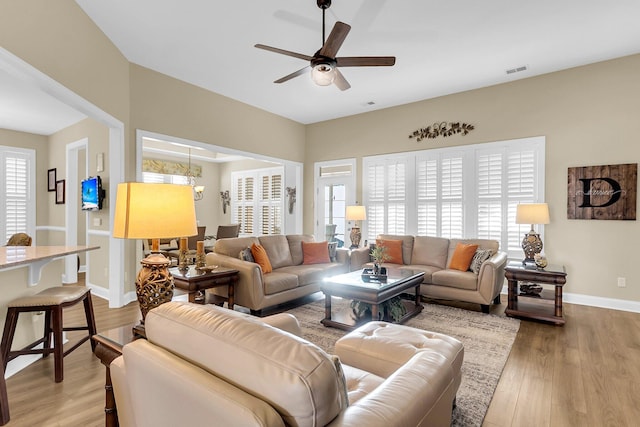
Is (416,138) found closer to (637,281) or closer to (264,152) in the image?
(264,152)

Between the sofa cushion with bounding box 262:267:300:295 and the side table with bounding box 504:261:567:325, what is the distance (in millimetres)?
2631

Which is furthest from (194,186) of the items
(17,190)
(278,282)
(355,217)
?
(278,282)

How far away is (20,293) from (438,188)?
18.3 feet

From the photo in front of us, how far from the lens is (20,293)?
2.74 meters

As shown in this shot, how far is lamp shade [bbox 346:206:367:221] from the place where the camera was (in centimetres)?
615

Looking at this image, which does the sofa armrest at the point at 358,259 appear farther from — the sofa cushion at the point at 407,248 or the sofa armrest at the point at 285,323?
the sofa armrest at the point at 285,323

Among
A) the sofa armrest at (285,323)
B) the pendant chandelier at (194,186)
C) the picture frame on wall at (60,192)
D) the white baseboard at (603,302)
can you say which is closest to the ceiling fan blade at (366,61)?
the sofa armrest at (285,323)

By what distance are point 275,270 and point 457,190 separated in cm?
332

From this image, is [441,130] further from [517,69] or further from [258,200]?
[258,200]

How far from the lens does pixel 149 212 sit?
5.18 feet

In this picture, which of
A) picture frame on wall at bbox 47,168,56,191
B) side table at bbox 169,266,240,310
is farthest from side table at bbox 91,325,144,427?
picture frame on wall at bbox 47,168,56,191

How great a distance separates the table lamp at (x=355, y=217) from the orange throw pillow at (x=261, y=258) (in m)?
2.21

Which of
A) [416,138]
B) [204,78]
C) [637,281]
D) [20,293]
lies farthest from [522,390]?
[204,78]

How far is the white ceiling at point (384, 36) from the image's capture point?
10.8 ft
